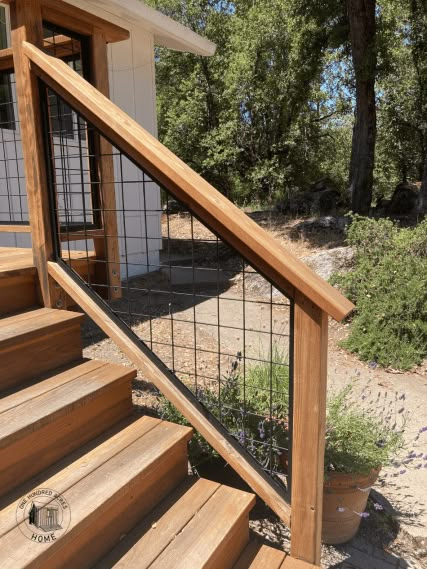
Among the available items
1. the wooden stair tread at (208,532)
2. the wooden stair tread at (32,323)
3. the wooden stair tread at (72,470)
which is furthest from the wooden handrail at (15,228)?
the wooden stair tread at (208,532)

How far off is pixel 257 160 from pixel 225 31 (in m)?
4.65

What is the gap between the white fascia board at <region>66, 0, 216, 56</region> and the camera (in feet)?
16.5

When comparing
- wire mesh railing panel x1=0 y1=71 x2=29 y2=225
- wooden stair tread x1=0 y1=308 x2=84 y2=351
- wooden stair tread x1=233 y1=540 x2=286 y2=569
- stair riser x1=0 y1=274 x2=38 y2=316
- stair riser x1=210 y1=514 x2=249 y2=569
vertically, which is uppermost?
wire mesh railing panel x1=0 y1=71 x2=29 y2=225

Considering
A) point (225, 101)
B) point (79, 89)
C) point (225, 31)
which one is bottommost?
point (79, 89)

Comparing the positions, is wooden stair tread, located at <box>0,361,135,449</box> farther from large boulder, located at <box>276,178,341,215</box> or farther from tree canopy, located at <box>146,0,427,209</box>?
tree canopy, located at <box>146,0,427,209</box>

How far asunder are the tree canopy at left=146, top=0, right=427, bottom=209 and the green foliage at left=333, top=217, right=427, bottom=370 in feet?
24.2

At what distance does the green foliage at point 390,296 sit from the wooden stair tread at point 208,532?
271cm

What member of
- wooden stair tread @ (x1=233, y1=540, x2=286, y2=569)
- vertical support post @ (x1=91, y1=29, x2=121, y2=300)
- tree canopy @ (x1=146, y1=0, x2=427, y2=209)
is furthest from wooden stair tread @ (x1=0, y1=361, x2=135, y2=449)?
tree canopy @ (x1=146, y1=0, x2=427, y2=209)

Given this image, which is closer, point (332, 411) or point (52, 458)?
point (52, 458)

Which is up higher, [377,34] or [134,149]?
[377,34]

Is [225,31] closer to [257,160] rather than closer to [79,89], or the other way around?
[257,160]

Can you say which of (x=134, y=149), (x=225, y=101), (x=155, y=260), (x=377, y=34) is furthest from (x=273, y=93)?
(x=134, y=149)

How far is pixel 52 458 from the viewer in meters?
1.72

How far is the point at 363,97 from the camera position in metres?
8.34
